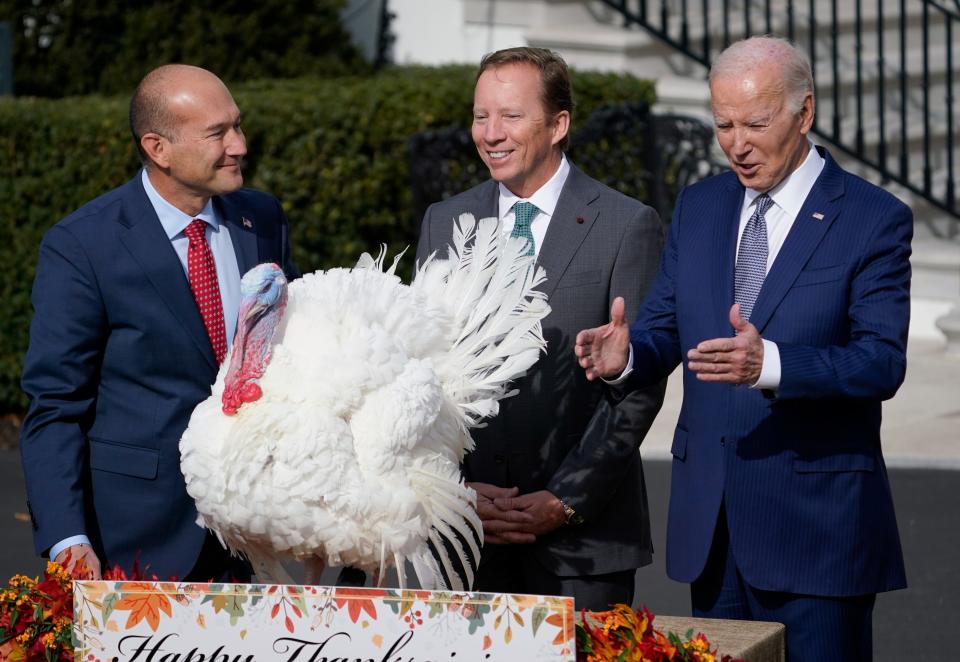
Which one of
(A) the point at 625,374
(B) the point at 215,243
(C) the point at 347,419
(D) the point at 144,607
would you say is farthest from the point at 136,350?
(A) the point at 625,374

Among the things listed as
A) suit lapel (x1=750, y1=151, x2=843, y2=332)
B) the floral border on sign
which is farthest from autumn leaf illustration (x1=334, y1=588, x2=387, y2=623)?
suit lapel (x1=750, y1=151, x2=843, y2=332)

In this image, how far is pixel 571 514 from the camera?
3598 mm

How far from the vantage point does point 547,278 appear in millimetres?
3684

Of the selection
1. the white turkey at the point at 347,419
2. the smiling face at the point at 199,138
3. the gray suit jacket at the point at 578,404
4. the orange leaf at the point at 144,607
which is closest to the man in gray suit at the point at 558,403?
the gray suit jacket at the point at 578,404

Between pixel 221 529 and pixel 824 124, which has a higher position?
pixel 824 124

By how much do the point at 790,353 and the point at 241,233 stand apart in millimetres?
1473

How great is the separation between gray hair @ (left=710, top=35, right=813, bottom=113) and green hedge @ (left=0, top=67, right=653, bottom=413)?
18.6 ft

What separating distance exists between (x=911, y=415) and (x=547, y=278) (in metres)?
5.11

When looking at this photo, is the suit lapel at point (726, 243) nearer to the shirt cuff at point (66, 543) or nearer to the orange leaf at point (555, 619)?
the orange leaf at point (555, 619)

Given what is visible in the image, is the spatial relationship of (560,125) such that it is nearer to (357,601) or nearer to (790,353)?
(790,353)

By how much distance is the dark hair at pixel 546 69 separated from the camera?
3.65 meters

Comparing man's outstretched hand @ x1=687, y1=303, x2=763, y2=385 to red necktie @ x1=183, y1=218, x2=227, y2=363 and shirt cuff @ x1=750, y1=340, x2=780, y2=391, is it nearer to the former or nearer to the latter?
shirt cuff @ x1=750, y1=340, x2=780, y2=391

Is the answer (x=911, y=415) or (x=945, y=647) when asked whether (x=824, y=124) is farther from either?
(x=945, y=647)

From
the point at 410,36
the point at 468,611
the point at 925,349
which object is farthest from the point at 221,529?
the point at 410,36
